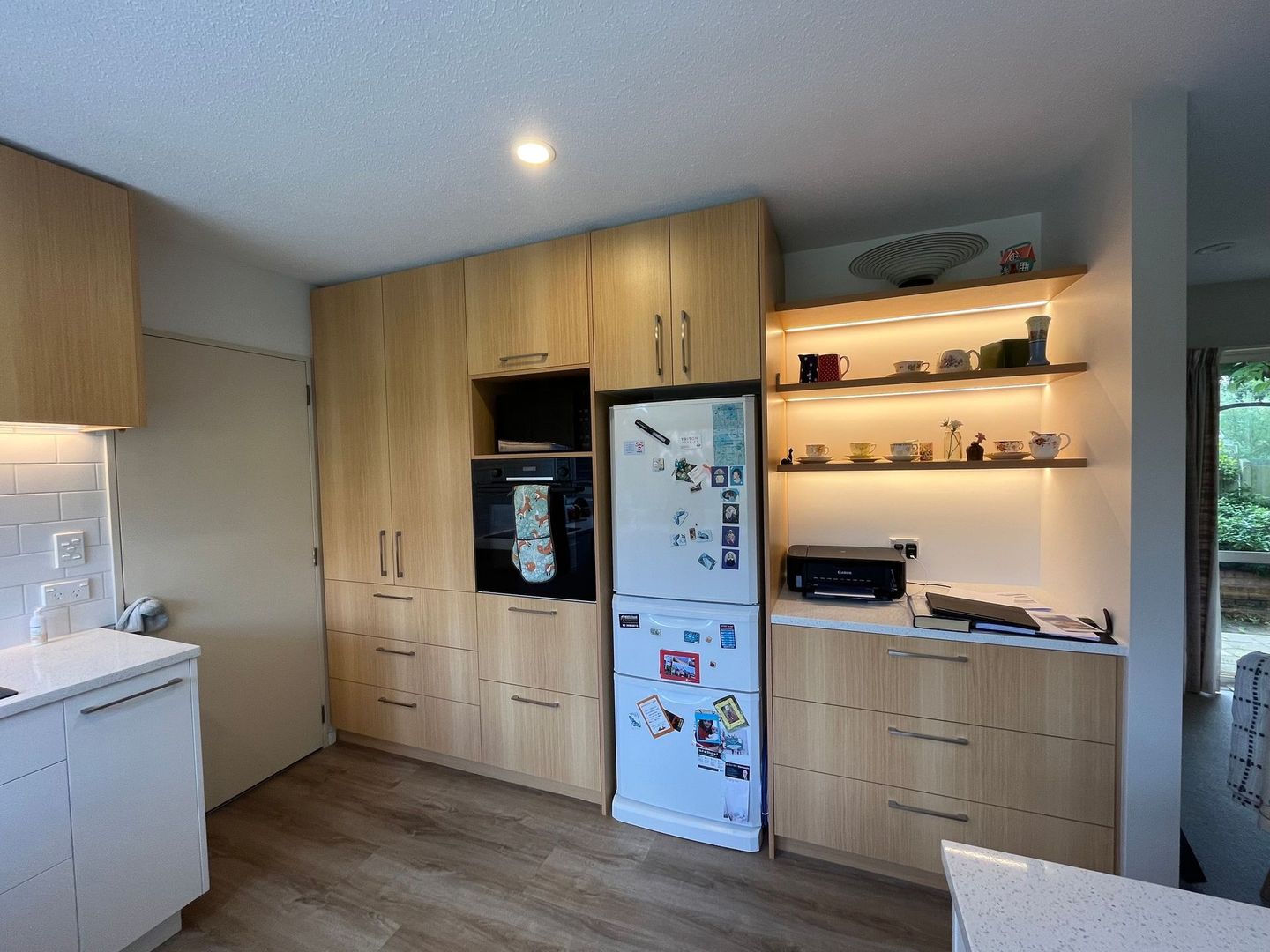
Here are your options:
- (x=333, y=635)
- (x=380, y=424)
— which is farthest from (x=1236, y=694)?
(x=333, y=635)

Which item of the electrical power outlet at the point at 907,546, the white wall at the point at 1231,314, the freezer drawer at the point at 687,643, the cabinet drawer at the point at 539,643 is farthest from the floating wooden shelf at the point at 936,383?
the white wall at the point at 1231,314

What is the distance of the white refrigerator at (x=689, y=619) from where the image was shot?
1902 millimetres

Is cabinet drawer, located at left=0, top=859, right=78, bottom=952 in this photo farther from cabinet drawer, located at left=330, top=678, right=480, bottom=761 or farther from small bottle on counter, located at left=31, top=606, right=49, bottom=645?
cabinet drawer, located at left=330, top=678, right=480, bottom=761

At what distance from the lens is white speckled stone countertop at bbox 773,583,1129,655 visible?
1561mm

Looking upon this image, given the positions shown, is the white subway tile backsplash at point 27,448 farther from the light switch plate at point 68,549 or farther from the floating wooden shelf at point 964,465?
the floating wooden shelf at point 964,465

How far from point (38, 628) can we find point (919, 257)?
3.36 m

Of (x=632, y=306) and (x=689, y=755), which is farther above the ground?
(x=632, y=306)

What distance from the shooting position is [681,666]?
1.99m

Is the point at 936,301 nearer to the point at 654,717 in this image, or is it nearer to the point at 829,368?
the point at 829,368

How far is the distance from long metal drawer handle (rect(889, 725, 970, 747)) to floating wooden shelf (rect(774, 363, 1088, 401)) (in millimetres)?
1239

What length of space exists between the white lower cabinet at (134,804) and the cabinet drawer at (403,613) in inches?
36.0

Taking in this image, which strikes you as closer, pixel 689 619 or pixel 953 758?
pixel 953 758

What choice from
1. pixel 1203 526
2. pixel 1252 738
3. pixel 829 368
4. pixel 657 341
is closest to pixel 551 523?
pixel 657 341

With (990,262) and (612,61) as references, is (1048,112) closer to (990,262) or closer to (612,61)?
(990,262)
